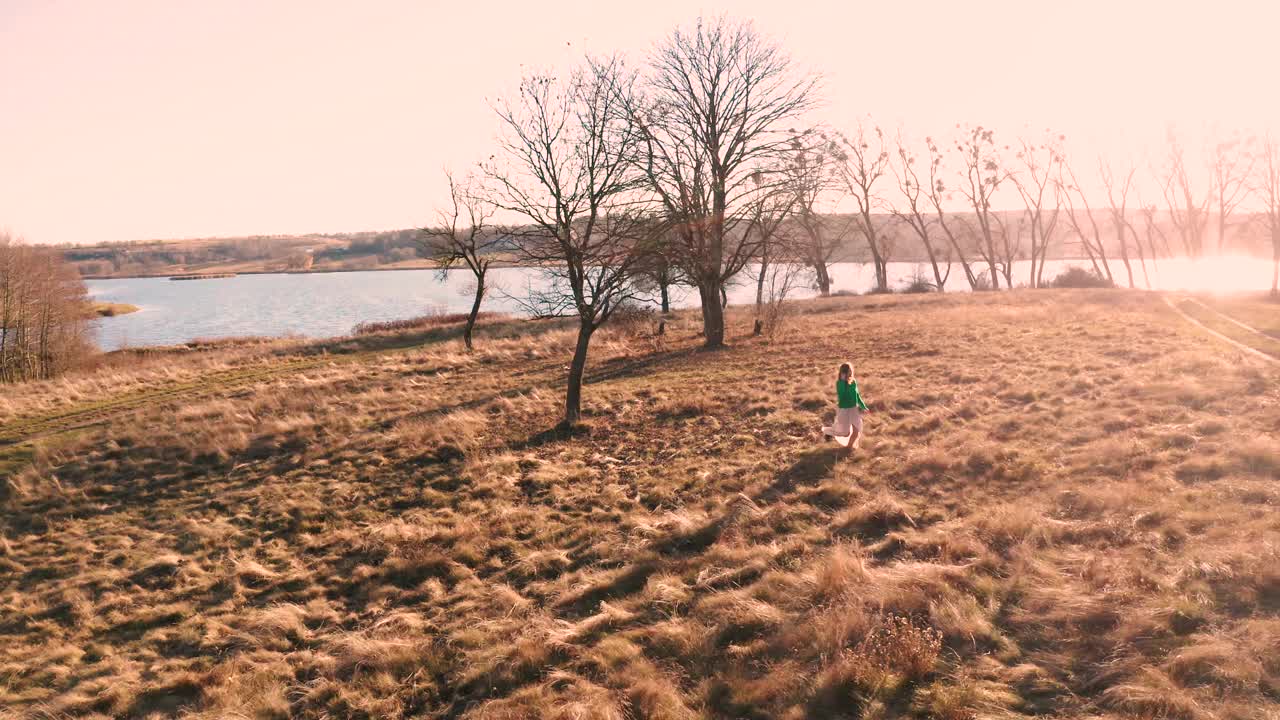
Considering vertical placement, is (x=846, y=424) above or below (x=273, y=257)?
below

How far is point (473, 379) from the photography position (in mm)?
21844

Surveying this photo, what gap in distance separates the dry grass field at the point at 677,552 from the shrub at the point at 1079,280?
38.1 metres

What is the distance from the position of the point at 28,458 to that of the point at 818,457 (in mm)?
16026

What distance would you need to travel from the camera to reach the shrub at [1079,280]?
4962 cm

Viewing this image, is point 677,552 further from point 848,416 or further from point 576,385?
point 576,385

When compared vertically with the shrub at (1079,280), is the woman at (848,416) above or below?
below

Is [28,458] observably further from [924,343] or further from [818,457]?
[924,343]

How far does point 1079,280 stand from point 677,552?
176ft

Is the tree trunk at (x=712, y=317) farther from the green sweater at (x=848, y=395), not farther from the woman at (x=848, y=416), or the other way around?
the green sweater at (x=848, y=395)

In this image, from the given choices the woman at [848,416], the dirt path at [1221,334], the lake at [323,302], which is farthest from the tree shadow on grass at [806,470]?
the lake at [323,302]

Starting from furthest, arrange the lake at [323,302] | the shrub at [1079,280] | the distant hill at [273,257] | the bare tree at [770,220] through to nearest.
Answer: the distant hill at [273,257] < the lake at [323,302] < the shrub at [1079,280] < the bare tree at [770,220]

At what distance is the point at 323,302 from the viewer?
7506cm

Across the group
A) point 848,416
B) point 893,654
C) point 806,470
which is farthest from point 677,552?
point 848,416

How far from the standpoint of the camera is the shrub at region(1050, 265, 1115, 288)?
49625mm
